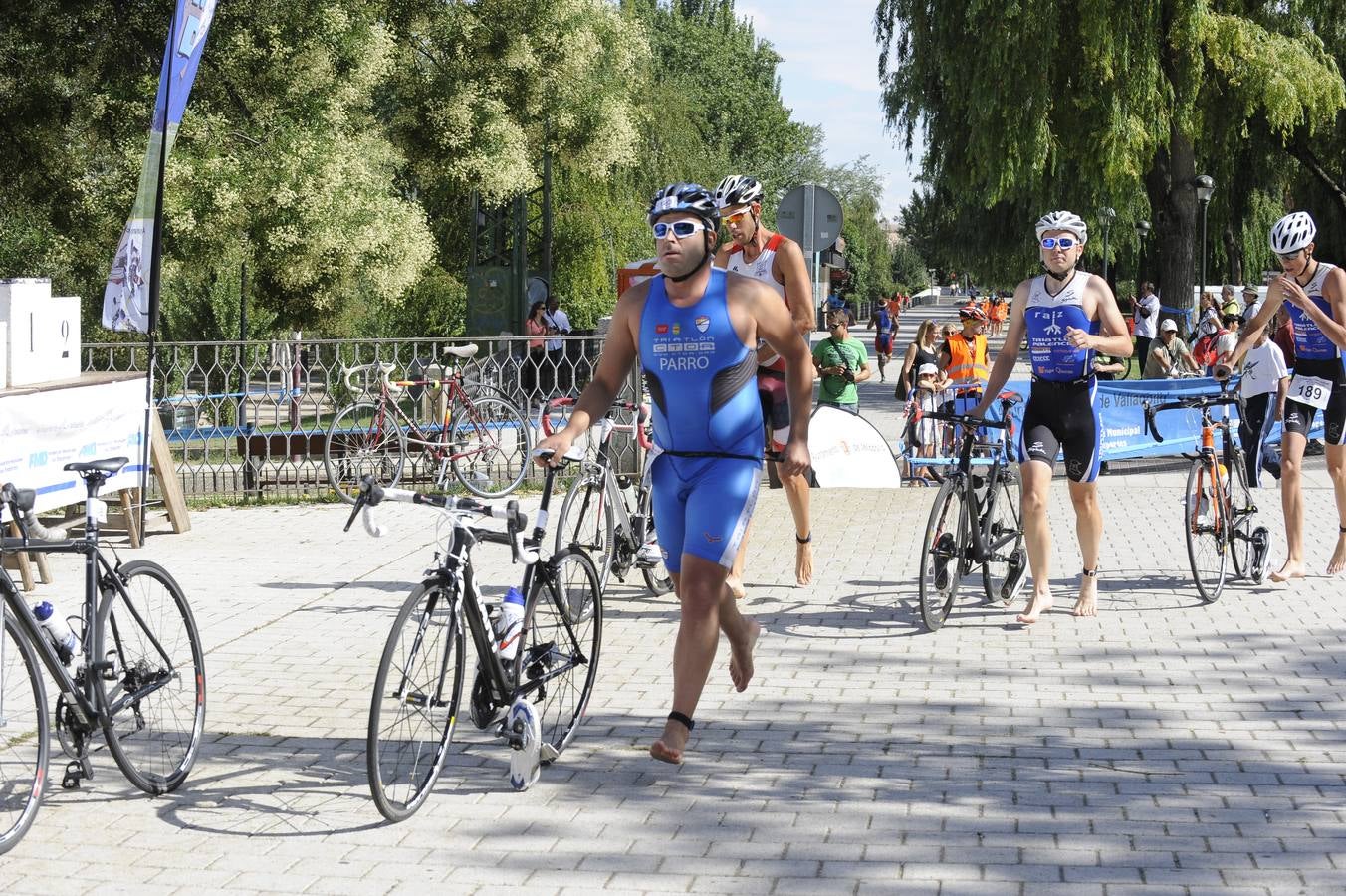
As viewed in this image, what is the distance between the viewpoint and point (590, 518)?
27.8 feet

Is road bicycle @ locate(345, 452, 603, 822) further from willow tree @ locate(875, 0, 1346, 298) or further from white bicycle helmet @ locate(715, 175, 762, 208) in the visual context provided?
willow tree @ locate(875, 0, 1346, 298)

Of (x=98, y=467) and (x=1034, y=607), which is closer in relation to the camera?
(x=98, y=467)

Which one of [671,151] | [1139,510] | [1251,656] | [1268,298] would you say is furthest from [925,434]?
[671,151]

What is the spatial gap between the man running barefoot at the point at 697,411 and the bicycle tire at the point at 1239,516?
431cm

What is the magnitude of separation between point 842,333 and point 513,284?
2016 cm

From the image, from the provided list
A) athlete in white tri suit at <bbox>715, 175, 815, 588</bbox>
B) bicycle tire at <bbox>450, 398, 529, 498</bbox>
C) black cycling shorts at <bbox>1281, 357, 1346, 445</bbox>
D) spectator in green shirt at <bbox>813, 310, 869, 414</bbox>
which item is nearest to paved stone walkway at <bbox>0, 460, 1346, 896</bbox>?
athlete in white tri suit at <bbox>715, 175, 815, 588</bbox>

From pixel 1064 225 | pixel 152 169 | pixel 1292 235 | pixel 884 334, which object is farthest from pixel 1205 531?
pixel 884 334

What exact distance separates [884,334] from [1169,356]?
15027 millimetres

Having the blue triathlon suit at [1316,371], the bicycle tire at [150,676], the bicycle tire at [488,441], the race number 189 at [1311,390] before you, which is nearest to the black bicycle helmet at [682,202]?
the bicycle tire at [150,676]

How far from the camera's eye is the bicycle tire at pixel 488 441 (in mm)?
14719

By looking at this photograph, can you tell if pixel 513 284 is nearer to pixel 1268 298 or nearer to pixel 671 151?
pixel 671 151

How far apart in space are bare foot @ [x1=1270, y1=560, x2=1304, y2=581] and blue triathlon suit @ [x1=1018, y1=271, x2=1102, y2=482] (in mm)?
1879

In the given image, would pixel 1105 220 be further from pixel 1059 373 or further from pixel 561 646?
pixel 561 646

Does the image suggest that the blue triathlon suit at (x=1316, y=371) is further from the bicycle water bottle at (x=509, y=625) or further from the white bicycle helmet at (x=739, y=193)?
the bicycle water bottle at (x=509, y=625)
